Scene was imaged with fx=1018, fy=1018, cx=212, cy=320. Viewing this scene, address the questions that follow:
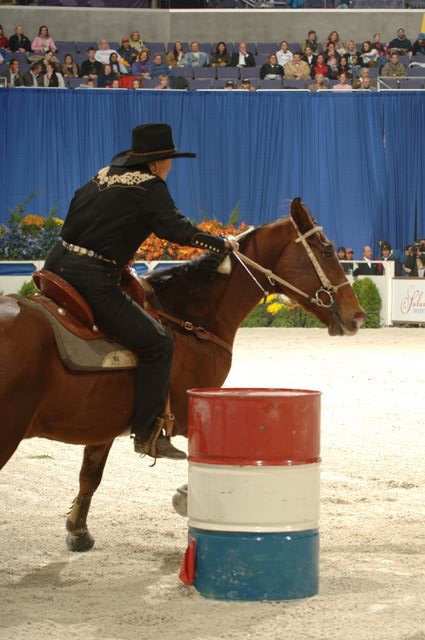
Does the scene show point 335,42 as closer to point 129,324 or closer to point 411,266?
point 411,266

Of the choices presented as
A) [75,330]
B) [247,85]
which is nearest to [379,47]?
[247,85]

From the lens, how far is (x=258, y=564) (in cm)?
428

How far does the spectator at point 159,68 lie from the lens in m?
24.3

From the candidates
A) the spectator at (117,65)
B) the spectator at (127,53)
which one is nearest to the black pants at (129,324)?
the spectator at (117,65)

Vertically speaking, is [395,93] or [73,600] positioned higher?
[395,93]

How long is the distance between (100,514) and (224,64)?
2032 centimetres

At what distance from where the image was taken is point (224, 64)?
25.0 metres

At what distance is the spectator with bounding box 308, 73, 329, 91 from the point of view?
23.9 metres

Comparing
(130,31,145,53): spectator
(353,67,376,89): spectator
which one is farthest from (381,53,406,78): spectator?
(130,31,145,53): spectator

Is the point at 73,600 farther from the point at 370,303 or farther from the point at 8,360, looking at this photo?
the point at 370,303

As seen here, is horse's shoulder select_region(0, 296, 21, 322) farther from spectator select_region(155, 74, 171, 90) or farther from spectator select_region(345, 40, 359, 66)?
spectator select_region(345, 40, 359, 66)

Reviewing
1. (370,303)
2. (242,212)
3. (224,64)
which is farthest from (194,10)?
(370,303)

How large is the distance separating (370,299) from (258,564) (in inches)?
566

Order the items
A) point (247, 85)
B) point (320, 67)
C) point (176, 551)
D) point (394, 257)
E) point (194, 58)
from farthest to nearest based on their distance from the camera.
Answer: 1. point (194, 58)
2. point (320, 67)
3. point (247, 85)
4. point (394, 257)
5. point (176, 551)
